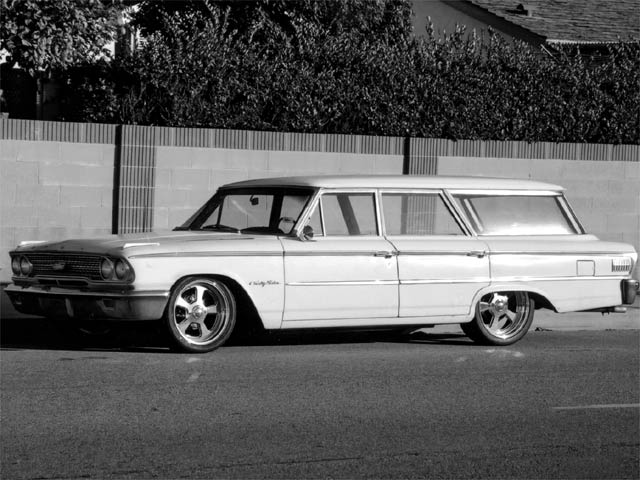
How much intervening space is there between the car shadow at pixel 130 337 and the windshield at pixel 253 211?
42.5 inches

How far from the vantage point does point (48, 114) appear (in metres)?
15.9

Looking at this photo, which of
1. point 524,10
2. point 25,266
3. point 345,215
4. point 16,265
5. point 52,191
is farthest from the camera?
point 524,10

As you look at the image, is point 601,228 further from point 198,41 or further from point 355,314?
point 355,314

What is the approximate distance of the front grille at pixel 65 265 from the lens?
9.42 meters

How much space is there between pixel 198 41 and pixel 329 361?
7.27m

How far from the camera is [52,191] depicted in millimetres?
14195

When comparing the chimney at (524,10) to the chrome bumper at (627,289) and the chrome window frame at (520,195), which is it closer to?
the chrome window frame at (520,195)

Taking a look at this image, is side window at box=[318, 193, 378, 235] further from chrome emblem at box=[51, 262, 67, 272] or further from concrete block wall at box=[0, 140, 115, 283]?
concrete block wall at box=[0, 140, 115, 283]

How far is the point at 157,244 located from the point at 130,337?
1616 mm

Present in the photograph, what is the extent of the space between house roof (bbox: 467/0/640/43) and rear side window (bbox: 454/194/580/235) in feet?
47.7

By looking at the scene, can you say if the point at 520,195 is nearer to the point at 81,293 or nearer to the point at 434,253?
the point at 434,253

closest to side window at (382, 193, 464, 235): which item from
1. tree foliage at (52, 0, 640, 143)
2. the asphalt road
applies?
→ the asphalt road

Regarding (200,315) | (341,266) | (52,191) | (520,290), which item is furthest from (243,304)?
(52,191)

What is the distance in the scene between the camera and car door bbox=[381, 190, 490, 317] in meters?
10.3
